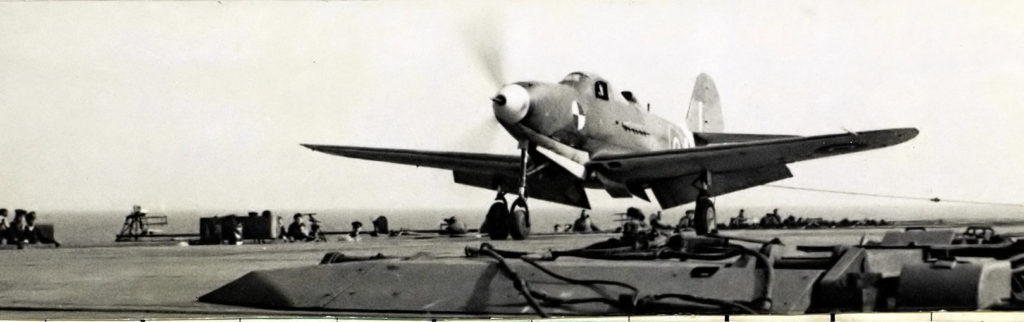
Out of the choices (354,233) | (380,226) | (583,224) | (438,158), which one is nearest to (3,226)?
(354,233)

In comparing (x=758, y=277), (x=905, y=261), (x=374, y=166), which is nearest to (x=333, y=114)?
(x=374, y=166)

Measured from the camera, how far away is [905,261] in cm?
555

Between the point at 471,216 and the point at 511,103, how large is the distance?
0.83 meters

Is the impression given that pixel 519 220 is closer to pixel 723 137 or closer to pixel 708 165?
pixel 708 165

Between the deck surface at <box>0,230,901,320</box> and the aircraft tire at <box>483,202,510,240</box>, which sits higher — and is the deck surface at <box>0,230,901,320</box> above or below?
below

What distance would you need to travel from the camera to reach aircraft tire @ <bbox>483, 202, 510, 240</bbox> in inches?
283

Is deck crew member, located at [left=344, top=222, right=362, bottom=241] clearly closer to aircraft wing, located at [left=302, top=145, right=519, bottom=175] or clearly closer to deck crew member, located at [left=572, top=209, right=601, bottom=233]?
aircraft wing, located at [left=302, top=145, right=519, bottom=175]

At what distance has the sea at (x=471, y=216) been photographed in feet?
24.0

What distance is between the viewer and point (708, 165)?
769 cm

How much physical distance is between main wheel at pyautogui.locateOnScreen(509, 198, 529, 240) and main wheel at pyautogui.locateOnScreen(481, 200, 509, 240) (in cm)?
4

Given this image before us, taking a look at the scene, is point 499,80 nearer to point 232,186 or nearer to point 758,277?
point 232,186

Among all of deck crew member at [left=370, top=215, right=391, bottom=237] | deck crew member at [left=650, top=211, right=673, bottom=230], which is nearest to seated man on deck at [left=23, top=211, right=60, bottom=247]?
deck crew member at [left=370, top=215, right=391, bottom=237]

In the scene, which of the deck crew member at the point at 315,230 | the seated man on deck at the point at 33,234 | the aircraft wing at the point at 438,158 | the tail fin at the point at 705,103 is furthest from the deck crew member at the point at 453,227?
the seated man on deck at the point at 33,234

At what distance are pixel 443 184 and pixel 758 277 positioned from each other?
2.63m
